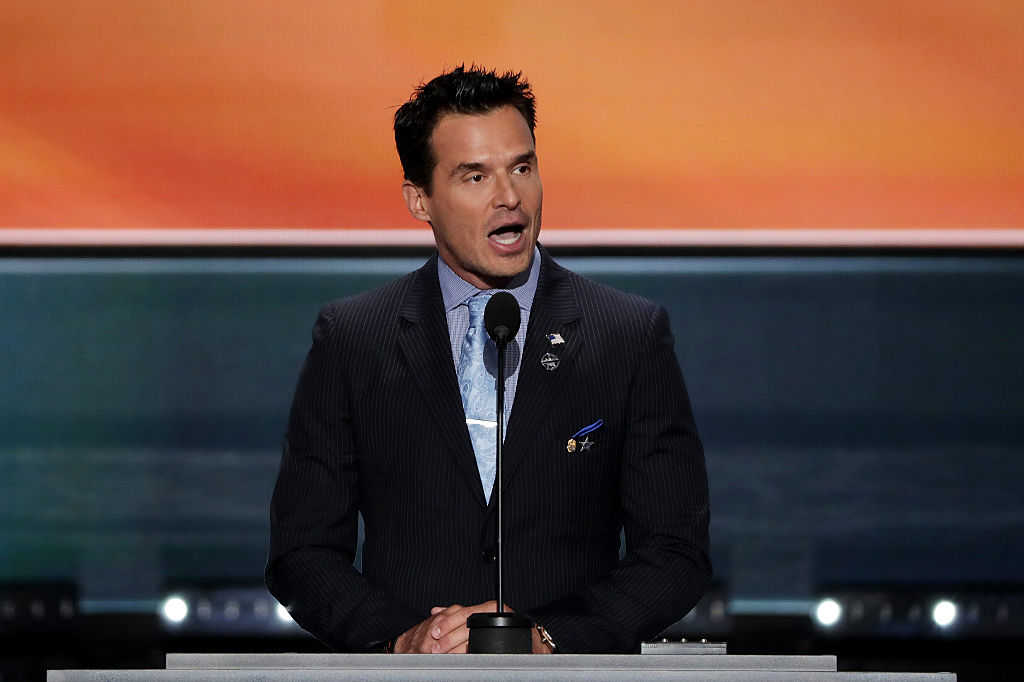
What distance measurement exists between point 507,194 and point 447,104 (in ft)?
0.66

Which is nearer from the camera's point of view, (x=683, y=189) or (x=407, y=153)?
(x=407, y=153)

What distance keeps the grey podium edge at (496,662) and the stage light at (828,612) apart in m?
2.57

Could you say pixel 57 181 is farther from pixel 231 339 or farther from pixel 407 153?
pixel 407 153

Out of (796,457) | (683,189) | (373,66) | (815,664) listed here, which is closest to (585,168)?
(683,189)

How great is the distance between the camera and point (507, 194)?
90.5 inches

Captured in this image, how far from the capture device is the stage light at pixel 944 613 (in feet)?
13.4

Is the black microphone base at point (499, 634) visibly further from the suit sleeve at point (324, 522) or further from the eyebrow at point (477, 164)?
the eyebrow at point (477, 164)

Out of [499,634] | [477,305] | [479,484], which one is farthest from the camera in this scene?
[477,305]

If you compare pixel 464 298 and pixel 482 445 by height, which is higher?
pixel 464 298

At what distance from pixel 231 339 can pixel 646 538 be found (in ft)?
6.86

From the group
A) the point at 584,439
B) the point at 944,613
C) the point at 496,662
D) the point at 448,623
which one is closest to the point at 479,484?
the point at 584,439

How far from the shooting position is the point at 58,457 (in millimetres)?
4133

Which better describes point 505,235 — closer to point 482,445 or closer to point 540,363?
point 540,363

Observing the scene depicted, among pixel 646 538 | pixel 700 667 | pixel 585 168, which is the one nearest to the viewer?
pixel 700 667
